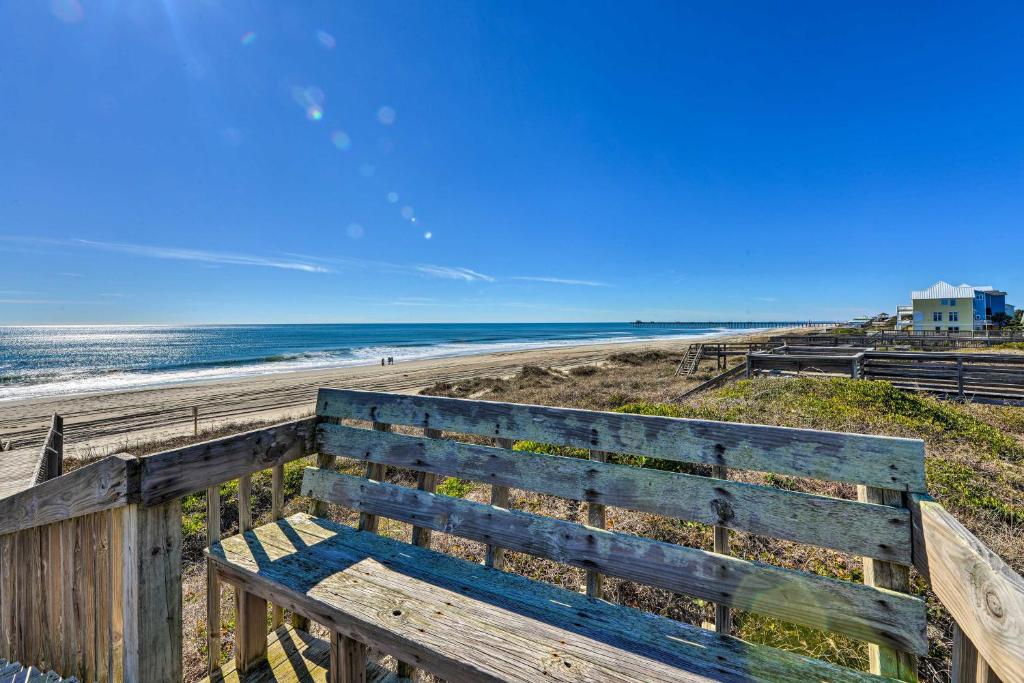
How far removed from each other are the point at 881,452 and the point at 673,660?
118cm

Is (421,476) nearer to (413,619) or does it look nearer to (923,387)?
(413,619)

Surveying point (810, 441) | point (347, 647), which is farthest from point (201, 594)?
point (810, 441)

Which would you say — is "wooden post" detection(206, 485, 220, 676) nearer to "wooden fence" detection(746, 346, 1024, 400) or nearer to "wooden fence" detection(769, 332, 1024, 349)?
"wooden fence" detection(746, 346, 1024, 400)

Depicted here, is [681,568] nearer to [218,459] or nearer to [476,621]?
[476,621]

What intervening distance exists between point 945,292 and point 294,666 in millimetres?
51630

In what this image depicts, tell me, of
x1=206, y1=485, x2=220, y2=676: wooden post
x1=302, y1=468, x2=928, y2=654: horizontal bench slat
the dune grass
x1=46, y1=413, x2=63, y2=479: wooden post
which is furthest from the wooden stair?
x1=46, y1=413, x2=63, y2=479: wooden post

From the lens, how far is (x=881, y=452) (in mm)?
1711

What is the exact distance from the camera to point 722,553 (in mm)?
1953

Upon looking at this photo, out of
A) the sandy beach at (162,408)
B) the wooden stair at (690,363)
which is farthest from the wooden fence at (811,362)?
the sandy beach at (162,408)

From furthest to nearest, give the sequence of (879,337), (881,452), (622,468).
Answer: (879,337)
(622,468)
(881,452)

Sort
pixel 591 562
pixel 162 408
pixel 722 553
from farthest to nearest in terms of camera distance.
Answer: pixel 162 408 < pixel 591 562 < pixel 722 553

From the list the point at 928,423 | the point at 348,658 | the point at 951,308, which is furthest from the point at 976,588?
the point at 951,308

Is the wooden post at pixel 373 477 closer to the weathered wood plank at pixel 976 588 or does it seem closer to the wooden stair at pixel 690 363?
the weathered wood plank at pixel 976 588

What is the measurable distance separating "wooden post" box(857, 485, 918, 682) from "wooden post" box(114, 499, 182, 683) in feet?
9.63
